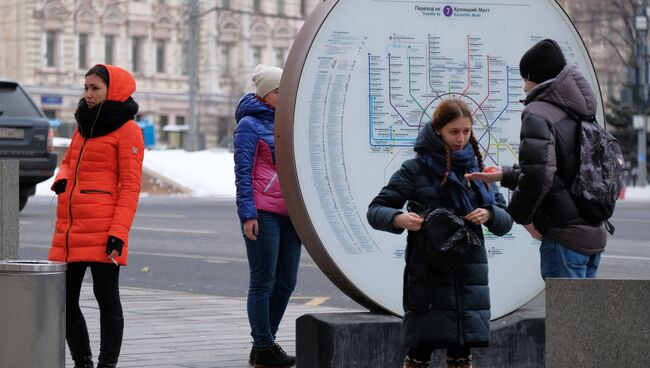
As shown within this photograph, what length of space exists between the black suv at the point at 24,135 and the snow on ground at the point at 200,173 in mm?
14700

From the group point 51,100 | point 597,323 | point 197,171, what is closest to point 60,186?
point 597,323

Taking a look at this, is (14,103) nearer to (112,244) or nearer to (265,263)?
(265,263)

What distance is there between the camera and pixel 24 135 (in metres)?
20.2

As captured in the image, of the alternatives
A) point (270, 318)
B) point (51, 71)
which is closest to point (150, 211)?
point (270, 318)

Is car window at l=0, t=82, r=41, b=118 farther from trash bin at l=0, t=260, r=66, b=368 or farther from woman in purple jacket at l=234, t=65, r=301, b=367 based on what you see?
trash bin at l=0, t=260, r=66, b=368

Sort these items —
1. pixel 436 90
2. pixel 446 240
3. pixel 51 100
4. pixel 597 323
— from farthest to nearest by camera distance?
pixel 51 100 < pixel 436 90 < pixel 446 240 < pixel 597 323

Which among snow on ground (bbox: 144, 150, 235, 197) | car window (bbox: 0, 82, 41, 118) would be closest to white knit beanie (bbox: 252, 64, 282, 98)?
car window (bbox: 0, 82, 41, 118)

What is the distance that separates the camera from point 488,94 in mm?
7602

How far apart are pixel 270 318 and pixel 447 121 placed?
2452mm

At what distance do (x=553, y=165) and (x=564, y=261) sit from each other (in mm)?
491

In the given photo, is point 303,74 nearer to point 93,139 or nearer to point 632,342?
point 93,139

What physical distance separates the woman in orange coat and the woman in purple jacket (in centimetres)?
75

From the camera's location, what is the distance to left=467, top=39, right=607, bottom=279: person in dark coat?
6.05 m

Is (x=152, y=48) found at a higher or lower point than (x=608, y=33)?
lower
